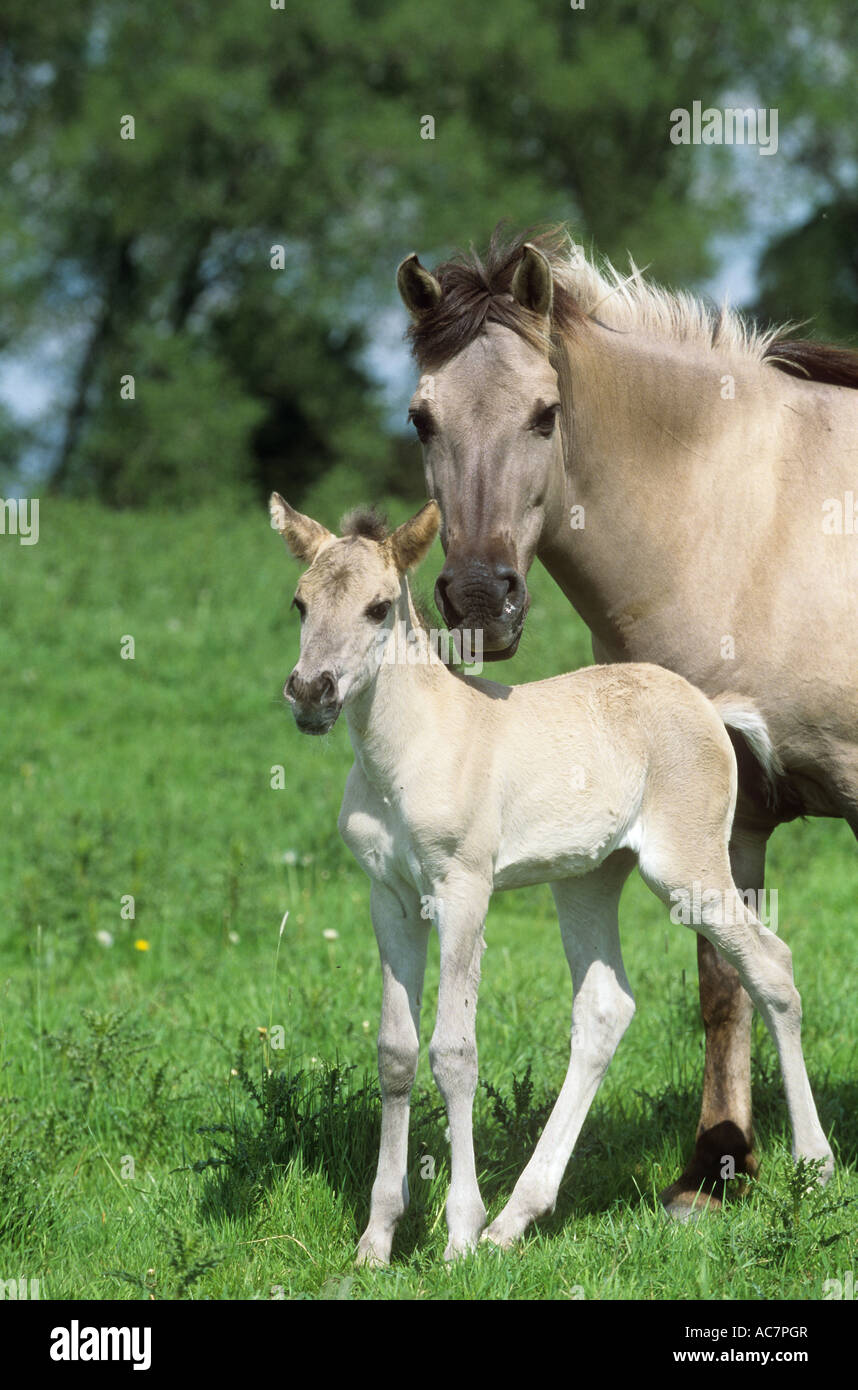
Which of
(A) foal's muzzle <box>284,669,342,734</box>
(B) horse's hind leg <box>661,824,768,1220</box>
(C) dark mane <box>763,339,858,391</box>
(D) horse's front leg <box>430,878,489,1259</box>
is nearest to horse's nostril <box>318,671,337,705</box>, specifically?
(A) foal's muzzle <box>284,669,342,734</box>

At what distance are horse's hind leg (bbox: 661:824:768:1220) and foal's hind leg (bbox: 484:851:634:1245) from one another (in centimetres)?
63

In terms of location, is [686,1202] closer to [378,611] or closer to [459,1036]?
[459,1036]

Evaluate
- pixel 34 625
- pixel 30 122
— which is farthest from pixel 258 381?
pixel 34 625

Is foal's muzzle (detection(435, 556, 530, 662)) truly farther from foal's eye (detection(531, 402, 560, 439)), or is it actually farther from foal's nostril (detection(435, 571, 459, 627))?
foal's eye (detection(531, 402, 560, 439))

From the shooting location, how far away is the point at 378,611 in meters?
3.65

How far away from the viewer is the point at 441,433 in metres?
4.18

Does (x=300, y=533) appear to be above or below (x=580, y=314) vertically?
below

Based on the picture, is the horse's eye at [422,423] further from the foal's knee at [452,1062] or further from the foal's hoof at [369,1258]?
the foal's hoof at [369,1258]

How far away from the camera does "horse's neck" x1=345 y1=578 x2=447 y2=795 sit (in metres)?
3.81

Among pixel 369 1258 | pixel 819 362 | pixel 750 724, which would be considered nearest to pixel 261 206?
pixel 819 362

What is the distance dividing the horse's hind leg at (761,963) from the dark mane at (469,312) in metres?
1.66

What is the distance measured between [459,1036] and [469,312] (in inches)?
84.5

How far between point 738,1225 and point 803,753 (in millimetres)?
1473

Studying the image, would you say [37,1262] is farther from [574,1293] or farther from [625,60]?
[625,60]
